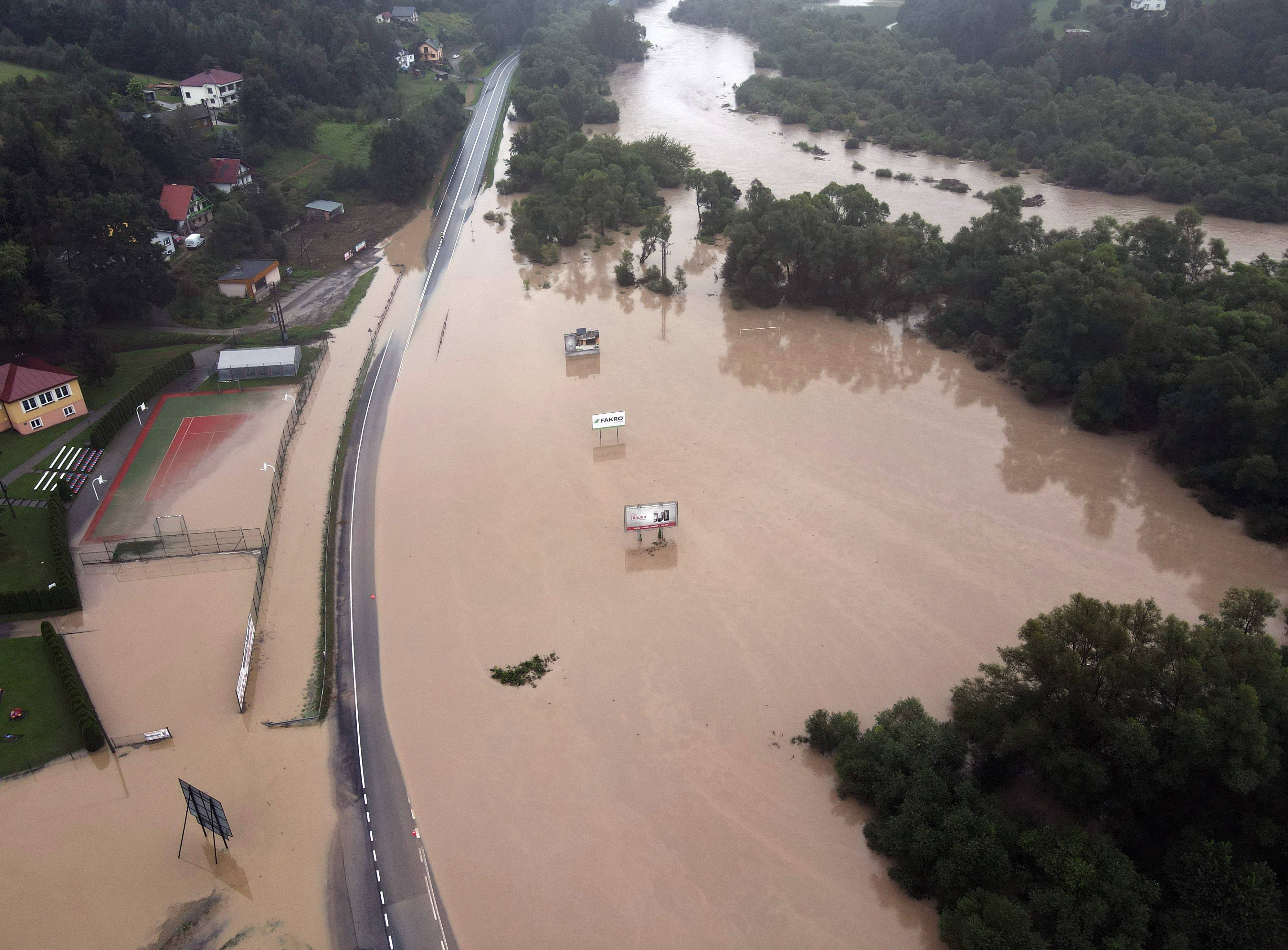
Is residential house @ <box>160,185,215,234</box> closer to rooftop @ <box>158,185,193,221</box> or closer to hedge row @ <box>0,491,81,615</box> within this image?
rooftop @ <box>158,185,193,221</box>

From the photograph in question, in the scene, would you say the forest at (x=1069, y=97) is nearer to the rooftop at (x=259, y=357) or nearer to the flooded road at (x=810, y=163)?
the flooded road at (x=810, y=163)

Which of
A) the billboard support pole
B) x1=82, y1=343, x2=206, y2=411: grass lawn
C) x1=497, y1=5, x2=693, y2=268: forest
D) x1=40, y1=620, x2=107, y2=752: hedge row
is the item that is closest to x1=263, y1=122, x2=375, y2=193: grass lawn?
x1=497, y1=5, x2=693, y2=268: forest

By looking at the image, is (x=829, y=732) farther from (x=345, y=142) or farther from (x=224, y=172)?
(x=345, y=142)

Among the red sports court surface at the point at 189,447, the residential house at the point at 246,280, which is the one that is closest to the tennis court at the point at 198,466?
the red sports court surface at the point at 189,447

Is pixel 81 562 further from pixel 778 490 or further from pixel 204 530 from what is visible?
pixel 778 490

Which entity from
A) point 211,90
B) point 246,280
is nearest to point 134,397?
point 246,280

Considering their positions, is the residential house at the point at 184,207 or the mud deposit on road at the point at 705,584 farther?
the residential house at the point at 184,207
